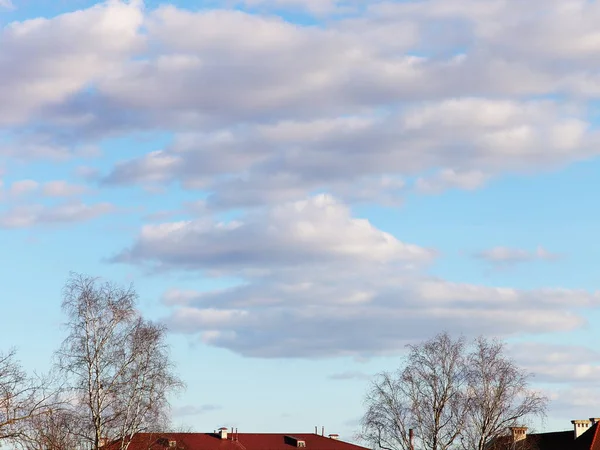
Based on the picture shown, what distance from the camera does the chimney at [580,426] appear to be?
122588 mm

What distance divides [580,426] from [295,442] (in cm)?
3441

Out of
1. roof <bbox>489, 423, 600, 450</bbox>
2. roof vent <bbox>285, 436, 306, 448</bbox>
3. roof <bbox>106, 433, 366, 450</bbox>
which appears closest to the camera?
roof <bbox>489, 423, 600, 450</bbox>

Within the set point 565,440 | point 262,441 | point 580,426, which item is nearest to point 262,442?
point 262,441

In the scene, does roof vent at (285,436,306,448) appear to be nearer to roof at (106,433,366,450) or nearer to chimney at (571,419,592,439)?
roof at (106,433,366,450)

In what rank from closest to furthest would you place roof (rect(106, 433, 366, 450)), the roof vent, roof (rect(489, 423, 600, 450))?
roof (rect(489, 423, 600, 450)) → roof (rect(106, 433, 366, 450)) → the roof vent

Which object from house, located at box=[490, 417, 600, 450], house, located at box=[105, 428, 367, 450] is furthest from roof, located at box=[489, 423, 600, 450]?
house, located at box=[105, 428, 367, 450]

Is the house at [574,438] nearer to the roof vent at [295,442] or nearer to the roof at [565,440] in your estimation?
the roof at [565,440]

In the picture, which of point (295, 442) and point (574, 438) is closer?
point (574, 438)

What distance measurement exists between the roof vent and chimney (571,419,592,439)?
107 ft

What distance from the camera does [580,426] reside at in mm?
123562

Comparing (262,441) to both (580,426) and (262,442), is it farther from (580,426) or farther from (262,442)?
(580,426)

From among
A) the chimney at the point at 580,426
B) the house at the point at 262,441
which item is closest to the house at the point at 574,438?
the chimney at the point at 580,426

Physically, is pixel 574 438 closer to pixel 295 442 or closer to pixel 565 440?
pixel 565 440

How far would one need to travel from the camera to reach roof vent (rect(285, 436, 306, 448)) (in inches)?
4978
